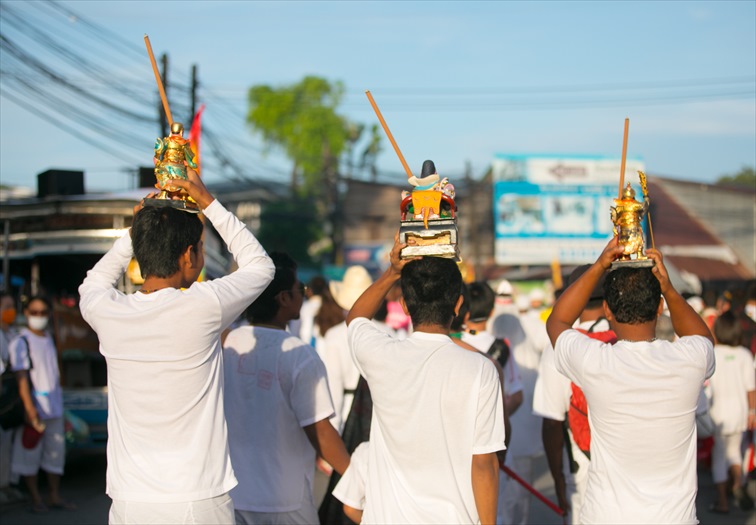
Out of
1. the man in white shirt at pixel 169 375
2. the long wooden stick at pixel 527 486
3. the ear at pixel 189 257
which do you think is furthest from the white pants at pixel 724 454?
the ear at pixel 189 257

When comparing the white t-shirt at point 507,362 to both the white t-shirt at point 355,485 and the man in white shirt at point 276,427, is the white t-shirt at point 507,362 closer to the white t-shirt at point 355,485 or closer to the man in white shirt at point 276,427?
the man in white shirt at point 276,427

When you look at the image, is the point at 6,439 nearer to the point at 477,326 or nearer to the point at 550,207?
the point at 477,326

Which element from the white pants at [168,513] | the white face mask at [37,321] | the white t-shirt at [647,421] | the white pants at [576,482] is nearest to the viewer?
the white pants at [168,513]

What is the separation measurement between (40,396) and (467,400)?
6785 mm

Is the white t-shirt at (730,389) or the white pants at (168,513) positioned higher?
the white pants at (168,513)

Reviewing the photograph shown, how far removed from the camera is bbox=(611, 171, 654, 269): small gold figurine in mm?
4043

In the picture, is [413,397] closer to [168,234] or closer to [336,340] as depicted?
[168,234]

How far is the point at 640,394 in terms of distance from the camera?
13.1 ft

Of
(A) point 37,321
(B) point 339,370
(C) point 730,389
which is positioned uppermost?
(A) point 37,321

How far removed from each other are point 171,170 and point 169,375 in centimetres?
78

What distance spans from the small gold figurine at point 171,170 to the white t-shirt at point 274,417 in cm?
114

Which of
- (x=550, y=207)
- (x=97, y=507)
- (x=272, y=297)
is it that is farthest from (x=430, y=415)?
(x=550, y=207)

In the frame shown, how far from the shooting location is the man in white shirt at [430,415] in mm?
3818

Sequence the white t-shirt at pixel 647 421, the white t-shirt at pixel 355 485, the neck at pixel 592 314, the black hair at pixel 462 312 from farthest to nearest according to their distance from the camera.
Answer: the neck at pixel 592 314 → the black hair at pixel 462 312 → the white t-shirt at pixel 355 485 → the white t-shirt at pixel 647 421
